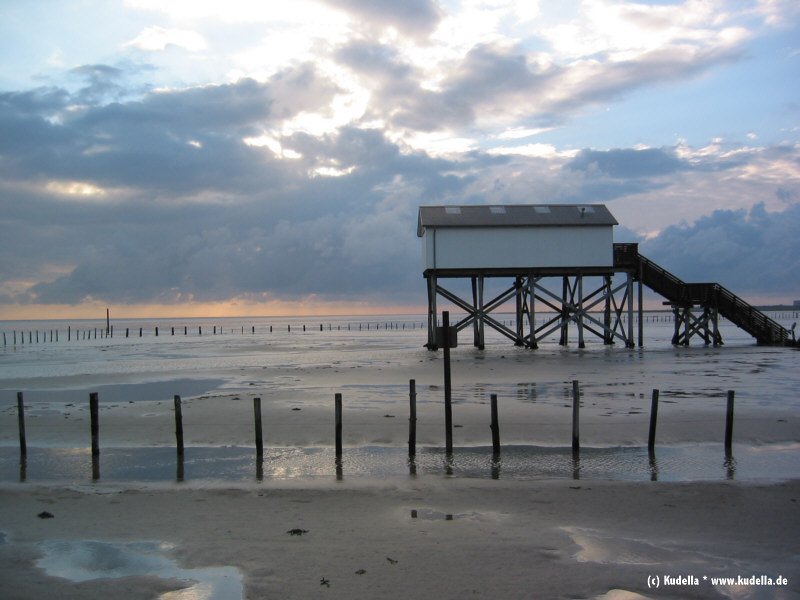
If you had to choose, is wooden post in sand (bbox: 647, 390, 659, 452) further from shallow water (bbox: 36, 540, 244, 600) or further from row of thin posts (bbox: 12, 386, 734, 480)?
shallow water (bbox: 36, 540, 244, 600)

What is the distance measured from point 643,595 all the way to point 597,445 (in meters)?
7.31

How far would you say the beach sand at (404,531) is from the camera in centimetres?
659

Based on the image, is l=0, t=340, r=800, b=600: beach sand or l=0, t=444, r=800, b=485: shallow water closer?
l=0, t=340, r=800, b=600: beach sand

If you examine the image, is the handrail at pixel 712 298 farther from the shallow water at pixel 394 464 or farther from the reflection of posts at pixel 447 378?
the reflection of posts at pixel 447 378

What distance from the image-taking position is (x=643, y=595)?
627 centimetres

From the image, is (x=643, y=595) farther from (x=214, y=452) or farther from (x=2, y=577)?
(x=214, y=452)

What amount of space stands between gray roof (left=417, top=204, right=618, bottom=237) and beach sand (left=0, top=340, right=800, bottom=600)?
2467 cm

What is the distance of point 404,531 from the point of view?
8180 mm

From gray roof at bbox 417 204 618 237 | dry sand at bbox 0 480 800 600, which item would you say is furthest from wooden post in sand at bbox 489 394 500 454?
gray roof at bbox 417 204 618 237

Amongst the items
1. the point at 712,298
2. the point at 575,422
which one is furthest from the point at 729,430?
the point at 712,298

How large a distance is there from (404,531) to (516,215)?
33.2m

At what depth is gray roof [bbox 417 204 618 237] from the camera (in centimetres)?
3909

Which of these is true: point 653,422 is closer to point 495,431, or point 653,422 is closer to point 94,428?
point 495,431

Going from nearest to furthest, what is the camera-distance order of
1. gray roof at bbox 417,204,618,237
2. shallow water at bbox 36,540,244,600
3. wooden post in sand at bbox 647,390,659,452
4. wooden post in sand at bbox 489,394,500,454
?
shallow water at bbox 36,540,244,600
wooden post in sand at bbox 489,394,500,454
wooden post in sand at bbox 647,390,659,452
gray roof at bbox 417,204,618,237
